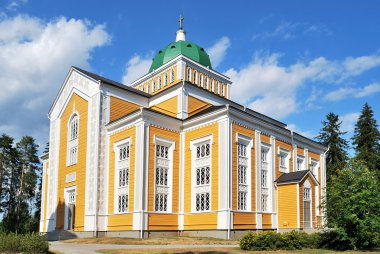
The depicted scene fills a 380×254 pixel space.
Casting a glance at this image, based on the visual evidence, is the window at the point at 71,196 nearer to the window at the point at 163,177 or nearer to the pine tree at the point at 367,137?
the window at the point at 163,177

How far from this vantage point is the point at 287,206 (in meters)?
32.2

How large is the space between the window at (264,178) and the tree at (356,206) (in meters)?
10.8

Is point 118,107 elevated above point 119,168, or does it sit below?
above

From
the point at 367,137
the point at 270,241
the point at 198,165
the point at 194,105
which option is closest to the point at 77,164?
the point at 198,165

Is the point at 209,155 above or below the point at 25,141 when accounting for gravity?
below

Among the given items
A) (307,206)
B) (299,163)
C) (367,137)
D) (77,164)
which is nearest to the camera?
(307,206)

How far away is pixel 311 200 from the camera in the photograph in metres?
33.8

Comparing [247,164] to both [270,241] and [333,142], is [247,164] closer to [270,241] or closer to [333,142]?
[270,241]

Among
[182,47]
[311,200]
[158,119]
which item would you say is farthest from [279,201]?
[182,47]

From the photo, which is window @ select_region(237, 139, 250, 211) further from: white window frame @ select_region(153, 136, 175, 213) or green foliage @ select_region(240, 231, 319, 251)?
green foliage @ select_region(240, 231, 319, 251)

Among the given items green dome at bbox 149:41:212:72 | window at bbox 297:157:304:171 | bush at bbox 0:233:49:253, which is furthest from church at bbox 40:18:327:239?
bush at bbox 0:233:49:253

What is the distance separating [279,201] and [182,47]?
18.1 m

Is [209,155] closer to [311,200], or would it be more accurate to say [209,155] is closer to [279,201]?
[279,201]

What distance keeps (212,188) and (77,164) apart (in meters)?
12.1
